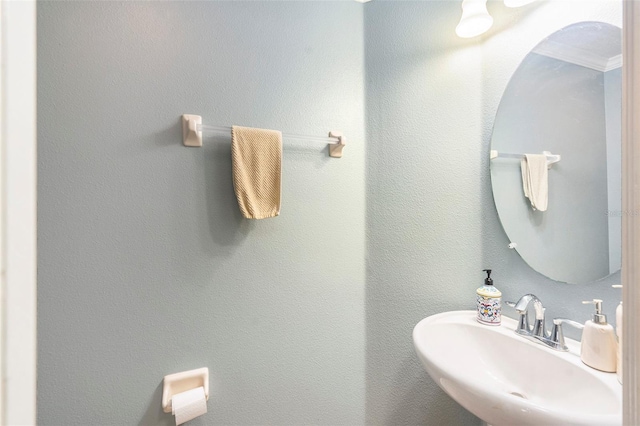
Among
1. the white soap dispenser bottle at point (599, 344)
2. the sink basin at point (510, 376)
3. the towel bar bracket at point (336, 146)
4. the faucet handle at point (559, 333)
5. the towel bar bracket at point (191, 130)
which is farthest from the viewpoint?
the towel bar bracket at point (336, 146)

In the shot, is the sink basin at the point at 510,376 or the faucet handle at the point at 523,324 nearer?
the sink basin at the point at 510,376

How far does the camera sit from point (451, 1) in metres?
1.04

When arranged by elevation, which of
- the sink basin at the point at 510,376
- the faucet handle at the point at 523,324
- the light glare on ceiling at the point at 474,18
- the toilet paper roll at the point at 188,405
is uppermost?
the light glare on ceiling at the point at 474,18

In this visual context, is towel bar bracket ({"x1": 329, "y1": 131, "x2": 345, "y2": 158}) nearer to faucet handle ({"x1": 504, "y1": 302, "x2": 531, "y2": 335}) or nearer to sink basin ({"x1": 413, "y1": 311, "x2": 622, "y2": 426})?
sink basin ({"x1": 413, "y1": 311, "x2": 622, "y2": 426})

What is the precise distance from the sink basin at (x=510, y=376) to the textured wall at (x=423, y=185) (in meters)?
0.16

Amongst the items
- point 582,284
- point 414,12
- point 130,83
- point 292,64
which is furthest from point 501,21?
point 130,83

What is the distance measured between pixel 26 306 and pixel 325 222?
0.88m

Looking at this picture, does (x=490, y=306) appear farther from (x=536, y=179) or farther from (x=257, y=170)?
(x=257, y=170)

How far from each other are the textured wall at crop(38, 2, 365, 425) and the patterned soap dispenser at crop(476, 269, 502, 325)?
455 millimetres

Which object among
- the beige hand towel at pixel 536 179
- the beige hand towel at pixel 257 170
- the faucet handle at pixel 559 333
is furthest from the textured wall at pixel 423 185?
the beige hand towel at pixel 257 170

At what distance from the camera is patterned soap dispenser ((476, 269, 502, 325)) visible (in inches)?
36.9

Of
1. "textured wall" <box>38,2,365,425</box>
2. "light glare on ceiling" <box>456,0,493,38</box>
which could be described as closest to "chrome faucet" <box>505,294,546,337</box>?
"textured wall" <box>38,2,365,425</box>

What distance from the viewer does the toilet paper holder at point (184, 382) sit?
0.85 m

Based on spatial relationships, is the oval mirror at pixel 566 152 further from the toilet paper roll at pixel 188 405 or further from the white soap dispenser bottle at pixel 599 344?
the toilet paper roll at pixel 188 405
